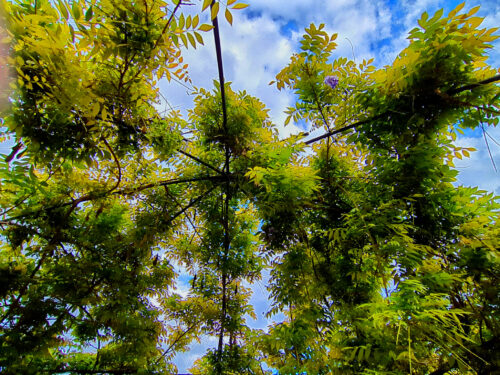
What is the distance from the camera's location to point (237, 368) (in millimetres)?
2658

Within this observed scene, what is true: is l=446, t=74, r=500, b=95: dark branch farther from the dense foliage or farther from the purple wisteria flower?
the purple wisteria flower

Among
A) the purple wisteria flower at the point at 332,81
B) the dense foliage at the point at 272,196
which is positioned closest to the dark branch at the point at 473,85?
the dense foliage at the point at 272,196

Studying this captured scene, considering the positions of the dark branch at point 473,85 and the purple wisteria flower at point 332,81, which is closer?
the dark branch at point 473,85

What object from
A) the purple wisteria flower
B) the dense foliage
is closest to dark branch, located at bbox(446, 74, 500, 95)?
the dense foliage

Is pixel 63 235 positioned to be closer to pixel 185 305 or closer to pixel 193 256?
pixel 193 256

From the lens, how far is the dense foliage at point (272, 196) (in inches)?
42.2

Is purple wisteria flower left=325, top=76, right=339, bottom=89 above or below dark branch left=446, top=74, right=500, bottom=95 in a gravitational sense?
above

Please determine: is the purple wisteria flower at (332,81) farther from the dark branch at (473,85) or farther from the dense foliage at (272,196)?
the dark branch at (473,85)

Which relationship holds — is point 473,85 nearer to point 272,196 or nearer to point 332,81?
point 332,81

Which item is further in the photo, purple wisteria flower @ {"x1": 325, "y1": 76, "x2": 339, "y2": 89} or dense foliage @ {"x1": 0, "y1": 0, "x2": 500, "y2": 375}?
purple wisteria flower @ {"x1": 325, "y1": 76, "x2": 339, "y2": 89}

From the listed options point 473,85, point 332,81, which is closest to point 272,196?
point 332,81

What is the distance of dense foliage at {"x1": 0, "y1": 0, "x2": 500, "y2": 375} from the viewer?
3.51 feet

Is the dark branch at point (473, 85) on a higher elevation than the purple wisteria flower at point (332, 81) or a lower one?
lower

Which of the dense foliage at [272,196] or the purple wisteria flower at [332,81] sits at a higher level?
the purple wisteria flower at [332,81]
